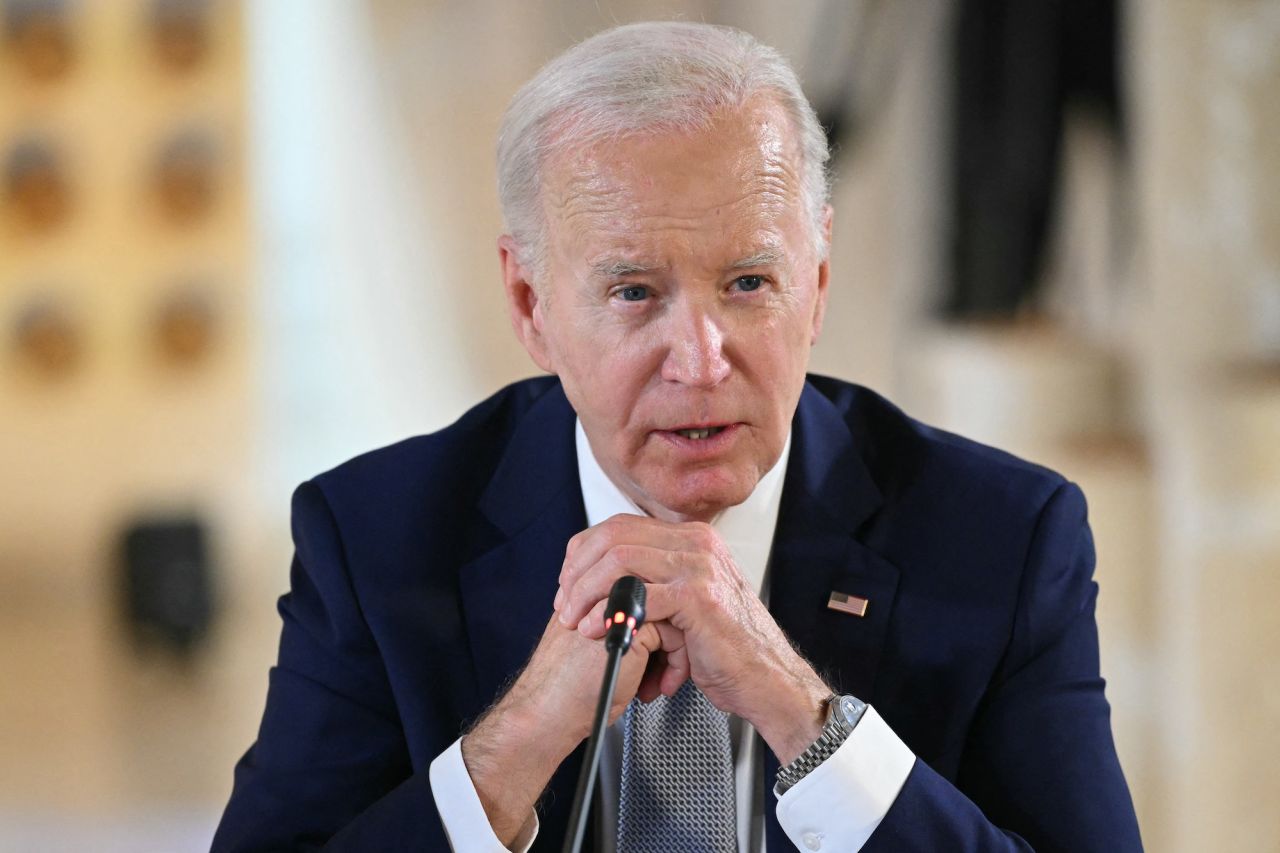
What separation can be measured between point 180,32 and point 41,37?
461 millimetres

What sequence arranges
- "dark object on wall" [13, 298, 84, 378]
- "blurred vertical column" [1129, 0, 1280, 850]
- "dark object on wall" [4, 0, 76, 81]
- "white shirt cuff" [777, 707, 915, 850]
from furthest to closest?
"dark object on wall" [13, 298, 84, 378] < "dark object on wall" [4, 0, 76, 81] < "blurred vertical column" [1129, 0, 1280, 850] < "white shirt cuff" [777, 707, 915, 850]

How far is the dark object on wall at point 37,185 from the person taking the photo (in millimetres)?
5539

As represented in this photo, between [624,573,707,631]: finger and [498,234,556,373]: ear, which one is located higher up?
[498,234,556,373]: ear

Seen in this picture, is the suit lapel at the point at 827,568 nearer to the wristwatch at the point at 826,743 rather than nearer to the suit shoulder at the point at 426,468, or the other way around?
the wristwatch at the point at 826,743

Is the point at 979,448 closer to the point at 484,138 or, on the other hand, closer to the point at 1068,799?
the point at 1068,799

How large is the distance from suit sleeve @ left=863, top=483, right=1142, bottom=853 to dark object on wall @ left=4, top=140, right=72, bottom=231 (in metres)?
4.57

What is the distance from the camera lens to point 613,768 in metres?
1.74

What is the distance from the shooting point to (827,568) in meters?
1.78

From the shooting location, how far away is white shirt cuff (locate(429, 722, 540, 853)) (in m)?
1.56

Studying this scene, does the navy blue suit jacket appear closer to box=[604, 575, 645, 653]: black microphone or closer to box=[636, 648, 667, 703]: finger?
box=[636, 648, 667, 703]: finger

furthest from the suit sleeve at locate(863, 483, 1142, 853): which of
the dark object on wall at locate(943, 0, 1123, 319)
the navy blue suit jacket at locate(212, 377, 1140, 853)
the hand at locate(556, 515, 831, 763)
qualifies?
the dark object on wall at locate(943, 0, 1123, 319)

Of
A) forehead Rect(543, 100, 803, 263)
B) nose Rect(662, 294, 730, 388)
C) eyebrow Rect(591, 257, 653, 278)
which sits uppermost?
forehead Rect(543, 100, 803, 263)

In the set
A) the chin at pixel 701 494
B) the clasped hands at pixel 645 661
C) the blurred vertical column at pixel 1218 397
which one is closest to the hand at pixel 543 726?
the clasped hands at pixel 645 661

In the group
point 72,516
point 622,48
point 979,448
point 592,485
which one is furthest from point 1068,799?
point 72,516
